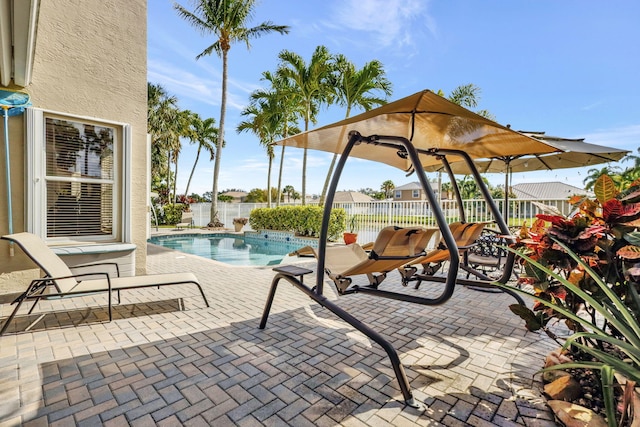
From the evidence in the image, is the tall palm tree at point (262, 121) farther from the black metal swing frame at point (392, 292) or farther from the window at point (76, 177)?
the black metal swing frame at point (392, 292)

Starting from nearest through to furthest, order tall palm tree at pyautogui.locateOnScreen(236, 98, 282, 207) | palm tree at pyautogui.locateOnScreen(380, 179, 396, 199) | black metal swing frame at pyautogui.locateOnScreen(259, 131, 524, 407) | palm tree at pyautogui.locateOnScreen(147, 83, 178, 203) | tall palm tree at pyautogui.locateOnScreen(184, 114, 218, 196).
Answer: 1. black metal swing frame at pyautogui.locateOnScreen(259, 131, 524, 407)
2. tall palm tree at pyautogui.locateOnScreen(236, 98, 282, 207)
3. palm tree at pyautogui.locateOnScreen(147, 83, 178, 203)
4. tall palm tree at pyautogui.locateOnScreen(184, 114, 218, 196)
5. palm tree at pyautogui.locateOnScreen(380, 179, 396, 199)

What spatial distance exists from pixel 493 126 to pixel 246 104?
1884 cm

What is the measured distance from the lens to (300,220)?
13.5 m

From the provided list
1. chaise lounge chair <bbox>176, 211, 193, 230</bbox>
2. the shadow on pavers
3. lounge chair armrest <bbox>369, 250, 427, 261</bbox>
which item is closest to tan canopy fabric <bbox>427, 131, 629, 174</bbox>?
lounge chair armrest <bbox>369, 250, 427, 261</bbox>

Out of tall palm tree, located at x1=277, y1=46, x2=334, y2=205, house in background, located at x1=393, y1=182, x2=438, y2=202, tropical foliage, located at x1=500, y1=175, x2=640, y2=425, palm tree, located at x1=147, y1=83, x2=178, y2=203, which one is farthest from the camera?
house in background, located at x1=393, y1=182, x2=438, y2=202

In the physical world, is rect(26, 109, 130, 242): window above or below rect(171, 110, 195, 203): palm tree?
below

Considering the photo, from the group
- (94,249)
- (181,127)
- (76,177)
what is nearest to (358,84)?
(76,177)

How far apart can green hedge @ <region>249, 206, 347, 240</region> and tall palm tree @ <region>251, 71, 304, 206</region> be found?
1707 millimetres

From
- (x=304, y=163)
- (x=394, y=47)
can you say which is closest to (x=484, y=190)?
(x=394, y=47)

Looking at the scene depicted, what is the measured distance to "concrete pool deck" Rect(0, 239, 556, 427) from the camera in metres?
1.93

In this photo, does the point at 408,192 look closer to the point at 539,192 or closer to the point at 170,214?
the point at 539,192

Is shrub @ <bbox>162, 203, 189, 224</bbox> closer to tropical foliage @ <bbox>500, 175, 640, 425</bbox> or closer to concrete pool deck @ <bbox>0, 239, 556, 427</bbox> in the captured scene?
concrete pool deck @ <bbox>0, 239, 556, 427</bbox>

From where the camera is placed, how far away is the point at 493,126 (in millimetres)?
2750

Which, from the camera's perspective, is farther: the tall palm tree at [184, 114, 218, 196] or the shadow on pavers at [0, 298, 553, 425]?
the tall palm tree at [184, 114, 218, 196]
